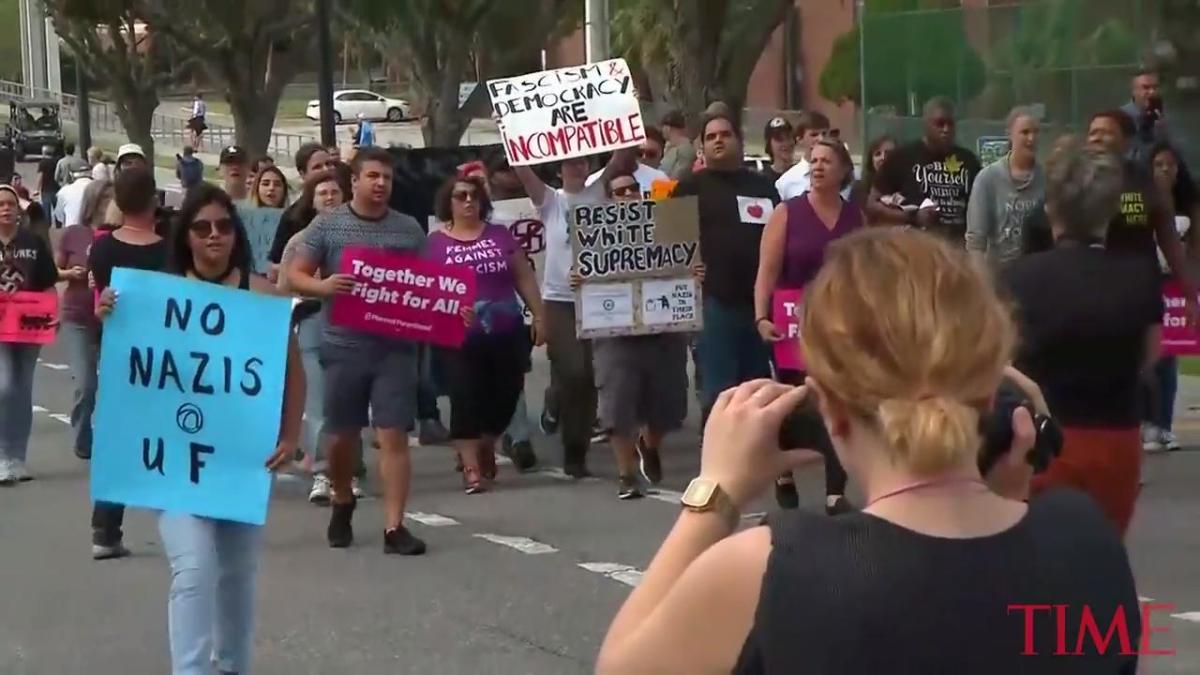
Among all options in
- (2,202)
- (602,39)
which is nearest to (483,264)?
(2,202)

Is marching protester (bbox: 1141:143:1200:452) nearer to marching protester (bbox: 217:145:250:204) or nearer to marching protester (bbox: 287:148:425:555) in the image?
marching protester (bbox: 287:148:425:555)

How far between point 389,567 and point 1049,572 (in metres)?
6.75

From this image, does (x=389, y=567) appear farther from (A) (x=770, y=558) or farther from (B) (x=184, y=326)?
(A) (x=770, y=558)

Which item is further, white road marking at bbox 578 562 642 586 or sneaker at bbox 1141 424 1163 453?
sneaker at bbox 1141 424 1163 453

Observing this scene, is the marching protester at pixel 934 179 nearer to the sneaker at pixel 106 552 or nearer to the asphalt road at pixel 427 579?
the asphalt road at pixel 427 579

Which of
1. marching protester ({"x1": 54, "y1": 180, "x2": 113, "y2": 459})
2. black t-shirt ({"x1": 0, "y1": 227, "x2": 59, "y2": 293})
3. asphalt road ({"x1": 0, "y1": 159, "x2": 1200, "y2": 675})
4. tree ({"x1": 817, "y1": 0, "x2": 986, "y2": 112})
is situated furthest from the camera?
tree ({"x1": 817, "y1": 0, "x2": 986, "y2": 112})

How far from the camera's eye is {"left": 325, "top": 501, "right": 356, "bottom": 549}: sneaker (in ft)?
31.2

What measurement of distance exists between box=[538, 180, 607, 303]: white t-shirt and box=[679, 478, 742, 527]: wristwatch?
8.85 meters

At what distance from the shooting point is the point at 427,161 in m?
14.4

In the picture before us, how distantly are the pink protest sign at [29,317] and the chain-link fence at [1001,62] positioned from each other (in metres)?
10.4

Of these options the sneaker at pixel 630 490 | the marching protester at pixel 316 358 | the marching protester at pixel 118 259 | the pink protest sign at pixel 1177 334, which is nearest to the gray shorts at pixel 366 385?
the marching protester at pixel 118 259

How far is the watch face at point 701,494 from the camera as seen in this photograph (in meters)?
2.58

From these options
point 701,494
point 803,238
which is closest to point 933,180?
point 803,238

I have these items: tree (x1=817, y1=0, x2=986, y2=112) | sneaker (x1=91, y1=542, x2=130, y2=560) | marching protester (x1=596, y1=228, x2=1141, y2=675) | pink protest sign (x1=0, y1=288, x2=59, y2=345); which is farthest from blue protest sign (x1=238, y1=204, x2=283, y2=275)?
tree (x1=817, y1=0, x2=986, y2=112)
